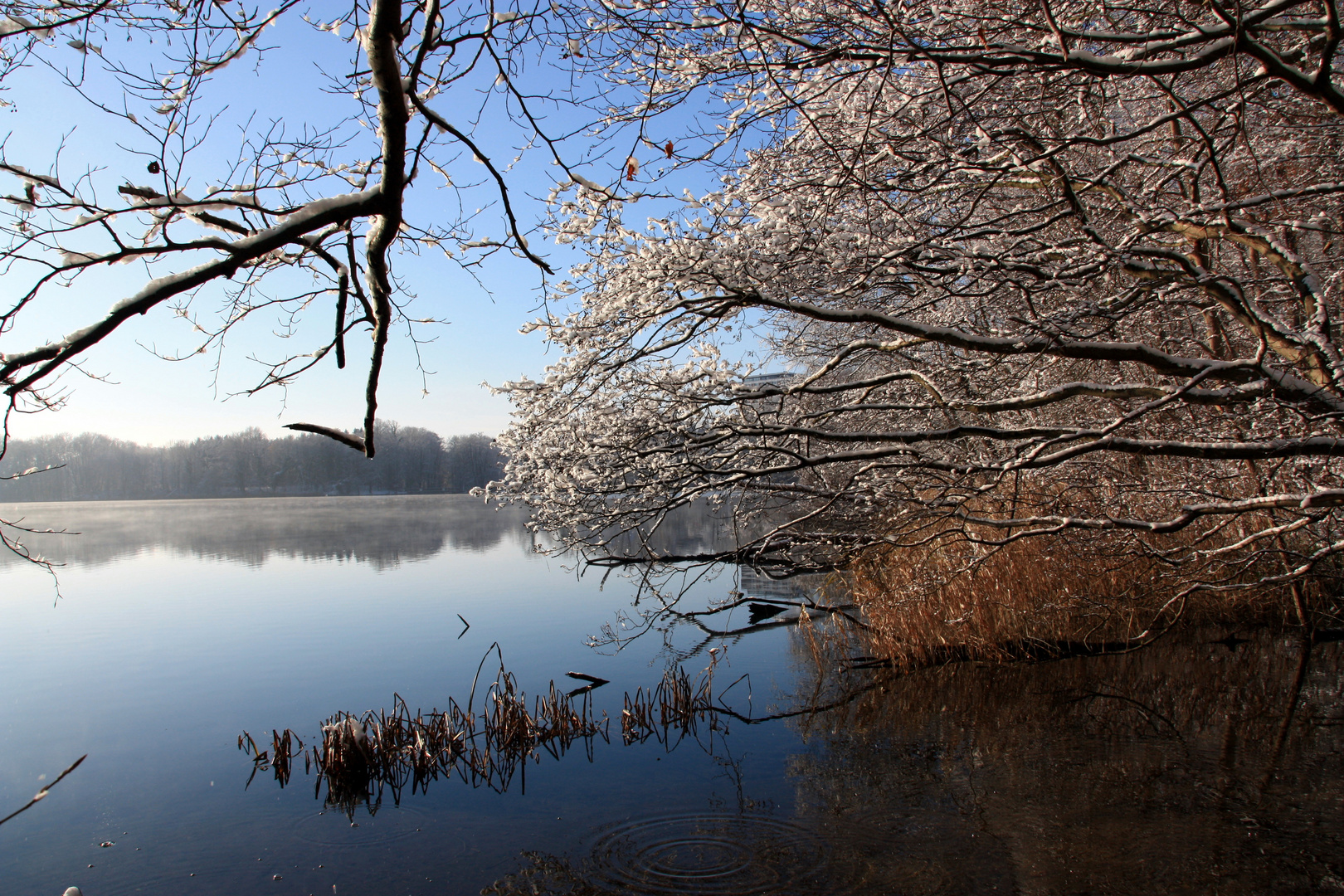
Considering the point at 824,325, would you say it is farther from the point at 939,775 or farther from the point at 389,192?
the point at 389,192

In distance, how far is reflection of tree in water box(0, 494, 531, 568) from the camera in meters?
24.1

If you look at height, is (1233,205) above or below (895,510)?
above

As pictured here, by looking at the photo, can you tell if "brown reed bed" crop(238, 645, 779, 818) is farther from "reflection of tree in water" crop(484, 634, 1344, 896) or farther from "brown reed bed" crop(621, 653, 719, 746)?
"reflection of tree in water" crop(484, 634, 1344, 896)

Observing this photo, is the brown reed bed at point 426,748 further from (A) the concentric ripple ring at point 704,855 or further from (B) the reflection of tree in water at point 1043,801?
(B) the reflection of tree in water at point 1043,801

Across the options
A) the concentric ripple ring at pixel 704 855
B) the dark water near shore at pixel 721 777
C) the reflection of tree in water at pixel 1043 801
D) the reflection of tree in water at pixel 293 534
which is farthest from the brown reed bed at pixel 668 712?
the reflection of tree in water at pixel 293 534

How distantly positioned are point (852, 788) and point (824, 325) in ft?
26.3

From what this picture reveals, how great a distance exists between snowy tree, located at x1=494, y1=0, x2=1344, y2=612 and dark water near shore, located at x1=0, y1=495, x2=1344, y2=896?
57.7 inches

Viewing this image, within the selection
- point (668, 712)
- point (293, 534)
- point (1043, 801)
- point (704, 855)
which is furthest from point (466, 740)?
point (293, 534)

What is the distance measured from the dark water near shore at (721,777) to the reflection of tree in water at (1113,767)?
24 mm

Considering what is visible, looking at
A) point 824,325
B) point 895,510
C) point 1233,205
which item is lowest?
point 895,510

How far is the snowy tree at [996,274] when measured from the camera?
182 inches

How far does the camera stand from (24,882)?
17.6ft

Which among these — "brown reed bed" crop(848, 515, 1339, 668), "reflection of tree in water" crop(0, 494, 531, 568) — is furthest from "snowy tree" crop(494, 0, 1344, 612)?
"reflection of tree in water" crop(0, 494, 531, 568)

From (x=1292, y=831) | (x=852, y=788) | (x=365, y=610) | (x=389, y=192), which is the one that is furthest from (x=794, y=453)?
(x=365, y=610)
